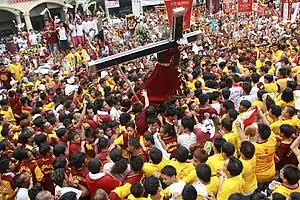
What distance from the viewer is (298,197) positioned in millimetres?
3189

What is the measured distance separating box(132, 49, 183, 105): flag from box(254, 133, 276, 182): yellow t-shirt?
2.52 m

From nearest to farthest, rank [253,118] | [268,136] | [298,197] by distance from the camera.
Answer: [298,197] → [268,136] → [253,118]

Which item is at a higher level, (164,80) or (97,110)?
(164,80)

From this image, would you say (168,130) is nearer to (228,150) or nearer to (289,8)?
(228,150)

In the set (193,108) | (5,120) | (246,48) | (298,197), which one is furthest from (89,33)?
(298,197)

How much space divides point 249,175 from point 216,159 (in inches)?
15.4

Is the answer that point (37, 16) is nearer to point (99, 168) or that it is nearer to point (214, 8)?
point (214, 8)

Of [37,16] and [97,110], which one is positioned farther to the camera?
[37,16]

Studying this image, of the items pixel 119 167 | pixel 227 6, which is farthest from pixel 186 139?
pixel 227 6

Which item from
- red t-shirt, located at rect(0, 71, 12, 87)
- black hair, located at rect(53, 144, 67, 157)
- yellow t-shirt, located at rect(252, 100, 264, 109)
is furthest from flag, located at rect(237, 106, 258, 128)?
red t-shirt, located at rect(0, 71, 12, 87)

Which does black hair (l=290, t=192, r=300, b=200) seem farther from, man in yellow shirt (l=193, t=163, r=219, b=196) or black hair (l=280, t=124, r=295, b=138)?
black hair (l=280, t=124, r=295, b=138)

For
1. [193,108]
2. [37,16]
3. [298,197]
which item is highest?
[298,197]

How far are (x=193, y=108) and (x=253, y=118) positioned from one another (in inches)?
49.5

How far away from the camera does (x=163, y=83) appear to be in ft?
21.7
